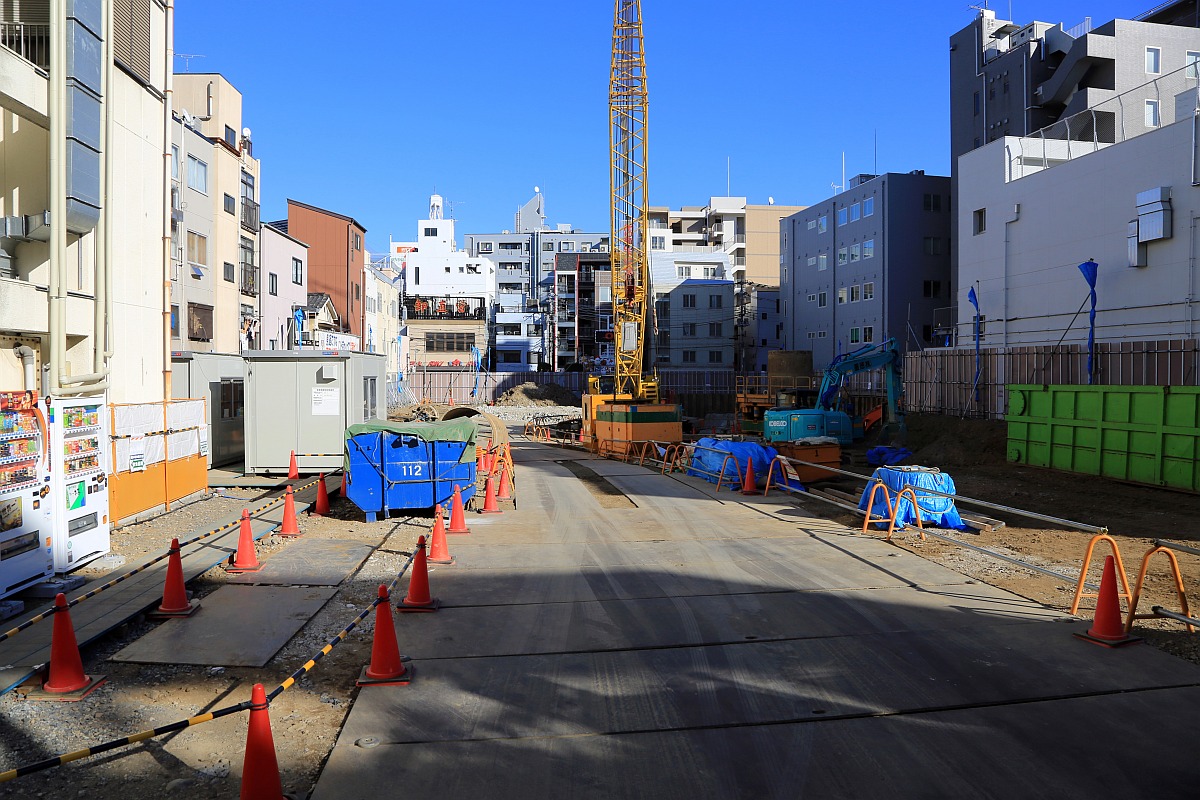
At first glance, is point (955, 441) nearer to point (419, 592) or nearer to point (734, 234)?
point (419, 592)

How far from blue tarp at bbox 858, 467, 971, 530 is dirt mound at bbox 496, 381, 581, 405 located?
155 ft

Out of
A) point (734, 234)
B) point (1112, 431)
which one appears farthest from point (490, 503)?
point (734, 234)

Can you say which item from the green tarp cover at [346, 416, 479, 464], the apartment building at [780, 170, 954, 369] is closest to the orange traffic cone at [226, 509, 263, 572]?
the green tarp cover at [346, 416, 479, 464]

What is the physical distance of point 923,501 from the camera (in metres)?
14.0

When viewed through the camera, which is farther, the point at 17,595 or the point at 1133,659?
the point at 17,595

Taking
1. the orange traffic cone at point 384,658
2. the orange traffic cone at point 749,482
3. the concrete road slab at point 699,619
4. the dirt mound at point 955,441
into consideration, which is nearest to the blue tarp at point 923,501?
the orange traffic cone at point 749,482

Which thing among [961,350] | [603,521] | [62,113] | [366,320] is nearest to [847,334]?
[961,350]

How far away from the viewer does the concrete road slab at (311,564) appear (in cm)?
1005

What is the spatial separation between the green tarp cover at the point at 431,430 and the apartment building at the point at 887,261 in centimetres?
3875

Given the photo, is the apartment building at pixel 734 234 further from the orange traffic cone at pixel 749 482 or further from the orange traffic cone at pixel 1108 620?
the orange traffic cone at pixel 1108 620

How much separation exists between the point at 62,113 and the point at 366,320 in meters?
48.2

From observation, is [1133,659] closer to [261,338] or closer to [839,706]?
[839,706]

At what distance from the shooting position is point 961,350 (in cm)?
3516

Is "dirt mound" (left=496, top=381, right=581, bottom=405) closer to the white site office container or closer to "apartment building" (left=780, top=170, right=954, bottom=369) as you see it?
"apartment building" (left=780, top=170, right=954, bottom=369)
